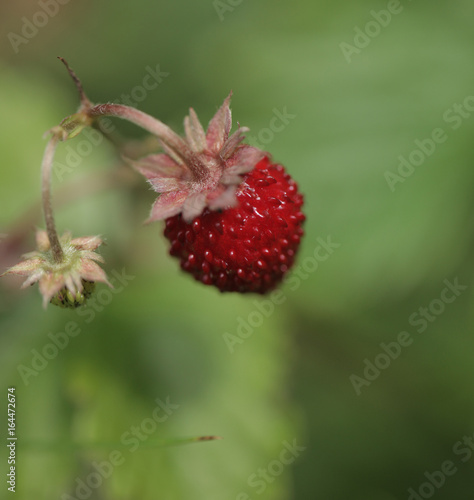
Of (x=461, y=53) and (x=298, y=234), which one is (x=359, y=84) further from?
(x=298, y=234)

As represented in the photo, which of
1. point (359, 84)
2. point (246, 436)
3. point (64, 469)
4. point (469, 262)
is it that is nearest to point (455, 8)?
point (359, 84)
